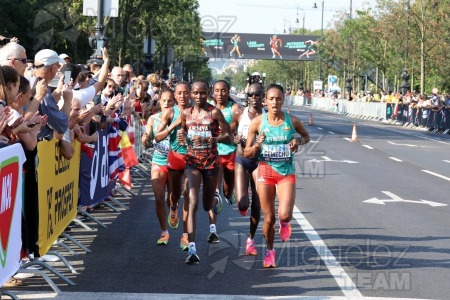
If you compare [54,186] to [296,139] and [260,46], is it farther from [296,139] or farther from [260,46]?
[260,46]

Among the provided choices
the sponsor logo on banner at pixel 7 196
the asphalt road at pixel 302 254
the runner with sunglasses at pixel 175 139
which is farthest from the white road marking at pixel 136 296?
the runner with sunglasses at pixel 175 139

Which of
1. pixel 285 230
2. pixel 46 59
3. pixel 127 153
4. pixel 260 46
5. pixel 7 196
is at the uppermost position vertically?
pixel 260 46

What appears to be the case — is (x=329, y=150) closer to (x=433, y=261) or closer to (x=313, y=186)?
(x=313, y=186)

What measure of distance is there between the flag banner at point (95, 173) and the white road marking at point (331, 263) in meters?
2.62

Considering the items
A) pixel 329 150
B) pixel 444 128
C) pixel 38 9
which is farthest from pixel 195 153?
pixel 38 9

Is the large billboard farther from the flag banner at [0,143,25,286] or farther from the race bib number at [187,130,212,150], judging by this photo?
the flag banner at [0,143,25,286]

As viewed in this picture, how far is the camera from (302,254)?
1062cm

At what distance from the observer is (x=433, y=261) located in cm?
1030

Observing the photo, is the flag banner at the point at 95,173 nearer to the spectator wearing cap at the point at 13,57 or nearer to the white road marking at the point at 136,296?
the spectator wearing cap at the point at 13,57

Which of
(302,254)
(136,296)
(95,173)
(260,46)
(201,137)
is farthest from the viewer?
(260,46)

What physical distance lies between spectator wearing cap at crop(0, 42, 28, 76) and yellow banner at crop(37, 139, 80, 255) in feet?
2.59

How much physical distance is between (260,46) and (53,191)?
354 ft

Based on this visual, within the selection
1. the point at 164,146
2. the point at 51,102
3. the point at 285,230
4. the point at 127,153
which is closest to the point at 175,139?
the point at 164,146

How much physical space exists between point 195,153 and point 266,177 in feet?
2.80
